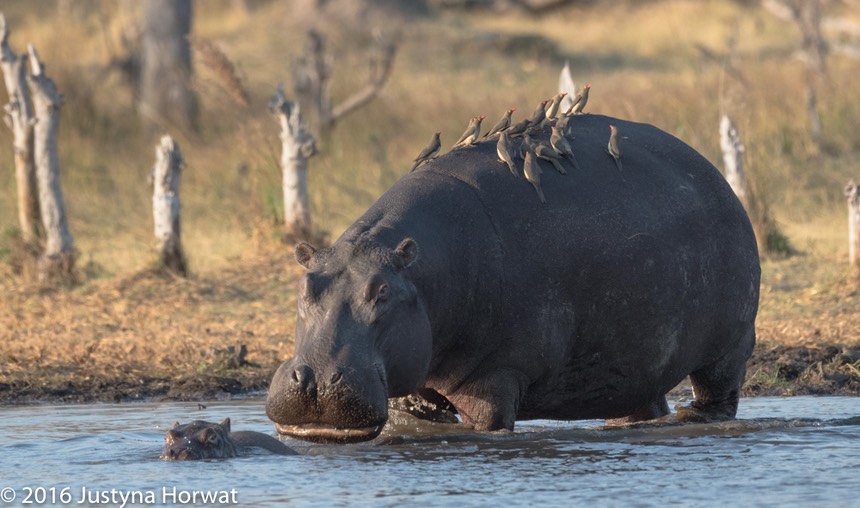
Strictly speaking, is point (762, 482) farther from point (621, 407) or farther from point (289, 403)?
point (289, 403)

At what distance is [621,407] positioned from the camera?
6.22 m

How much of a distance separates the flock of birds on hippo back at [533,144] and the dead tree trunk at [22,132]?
5.61m

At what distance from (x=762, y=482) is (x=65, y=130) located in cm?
1164

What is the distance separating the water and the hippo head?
30 cm

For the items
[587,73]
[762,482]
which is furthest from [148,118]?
[762,482]

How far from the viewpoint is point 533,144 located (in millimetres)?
6121

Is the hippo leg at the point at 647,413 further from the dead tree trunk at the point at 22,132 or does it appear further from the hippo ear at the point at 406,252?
the dead tree trunk at the point at 22,132

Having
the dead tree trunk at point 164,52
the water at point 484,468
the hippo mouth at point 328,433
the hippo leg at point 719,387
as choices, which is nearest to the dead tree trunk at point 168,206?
the water at point 484,468

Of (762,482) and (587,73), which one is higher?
(587,73)

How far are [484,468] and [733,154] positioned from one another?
20.4 feet

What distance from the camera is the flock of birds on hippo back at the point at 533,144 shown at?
5938 millimetres

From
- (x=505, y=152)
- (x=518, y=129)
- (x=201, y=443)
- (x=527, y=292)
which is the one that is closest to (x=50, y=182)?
(x=201, y=443)

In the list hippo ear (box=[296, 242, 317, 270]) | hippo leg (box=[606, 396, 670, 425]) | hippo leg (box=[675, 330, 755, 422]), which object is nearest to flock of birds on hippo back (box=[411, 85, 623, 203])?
hippo ear (box=[296, 242, 317, 270])

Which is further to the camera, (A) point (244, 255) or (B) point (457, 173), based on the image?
(A) point (244, 255)
